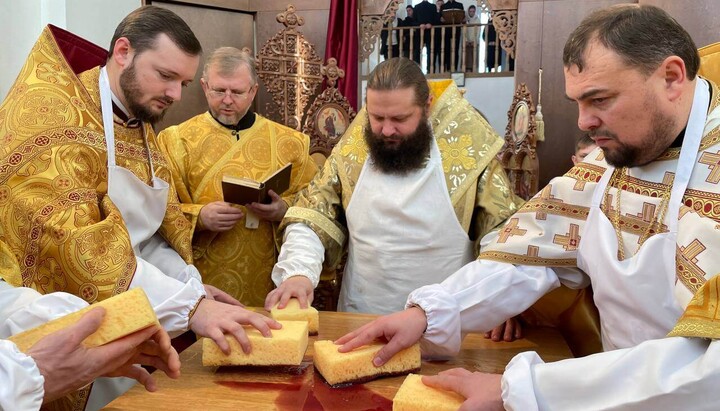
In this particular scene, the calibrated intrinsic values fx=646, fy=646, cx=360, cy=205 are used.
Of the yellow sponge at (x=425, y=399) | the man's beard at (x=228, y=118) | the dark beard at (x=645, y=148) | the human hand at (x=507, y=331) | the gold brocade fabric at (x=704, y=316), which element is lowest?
the human hand at (x=507, y=331)

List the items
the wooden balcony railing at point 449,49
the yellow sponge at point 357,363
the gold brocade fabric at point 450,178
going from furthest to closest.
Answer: the wooden balcony railing at point 449,49
the gold brocade fabric at point 450,178
the yellow sponge at point 357,363

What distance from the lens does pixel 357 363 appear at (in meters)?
2.02

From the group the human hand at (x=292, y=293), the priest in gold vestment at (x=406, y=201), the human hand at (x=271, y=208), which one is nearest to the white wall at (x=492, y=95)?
the human hand at (x=271, y=208)

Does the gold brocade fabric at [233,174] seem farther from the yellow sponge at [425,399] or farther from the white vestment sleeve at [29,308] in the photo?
the yellow sponge at [425,399]

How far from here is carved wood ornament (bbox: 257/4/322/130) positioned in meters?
4.95

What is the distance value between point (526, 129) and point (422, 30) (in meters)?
7.49

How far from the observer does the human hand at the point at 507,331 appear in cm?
253

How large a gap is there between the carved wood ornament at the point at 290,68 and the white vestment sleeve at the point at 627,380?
374 cm

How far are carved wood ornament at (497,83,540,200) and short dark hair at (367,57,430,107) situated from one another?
6.26ft

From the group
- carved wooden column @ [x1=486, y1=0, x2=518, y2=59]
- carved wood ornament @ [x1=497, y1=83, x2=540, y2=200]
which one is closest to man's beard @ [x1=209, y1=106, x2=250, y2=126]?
carved wood ornament @ [x1=497, y1=83, x2=540, y2=200]

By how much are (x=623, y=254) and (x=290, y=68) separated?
351 centimetres

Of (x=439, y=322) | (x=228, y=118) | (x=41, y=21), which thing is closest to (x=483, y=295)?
(x=439, y=322)

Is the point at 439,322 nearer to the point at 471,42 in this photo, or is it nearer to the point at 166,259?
the point at 166,259

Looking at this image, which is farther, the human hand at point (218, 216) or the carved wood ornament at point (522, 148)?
the carved wood ornament at point (522, 148)
